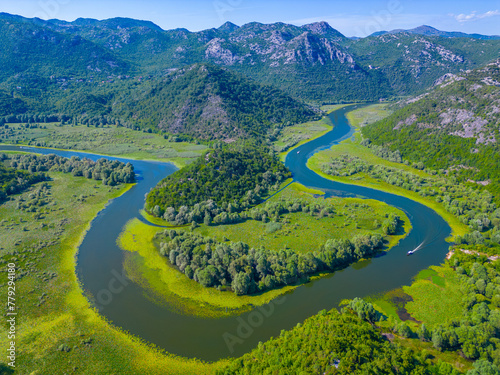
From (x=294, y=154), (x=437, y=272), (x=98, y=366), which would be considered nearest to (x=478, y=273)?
(x=437, y=272)

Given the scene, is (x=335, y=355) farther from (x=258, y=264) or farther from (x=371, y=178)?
(x=371, y=178)

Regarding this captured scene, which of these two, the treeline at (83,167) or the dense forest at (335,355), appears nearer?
the dense forest at (335,355)

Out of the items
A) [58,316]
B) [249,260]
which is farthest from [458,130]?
[58,316]

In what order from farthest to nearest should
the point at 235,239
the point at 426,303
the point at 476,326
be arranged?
the point at 235,239, the point at 426,303, the point at 476,326

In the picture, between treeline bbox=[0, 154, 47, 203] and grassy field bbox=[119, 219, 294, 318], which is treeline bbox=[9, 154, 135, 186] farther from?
grassy field bbox=[119, 219, 294, 318]

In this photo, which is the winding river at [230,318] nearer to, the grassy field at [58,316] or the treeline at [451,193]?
the grassy field at [58,316]

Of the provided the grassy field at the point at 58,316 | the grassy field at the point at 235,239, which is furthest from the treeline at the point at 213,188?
the grassy field at the point at 58,316

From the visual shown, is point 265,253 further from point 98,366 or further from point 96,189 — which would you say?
point 96,189
